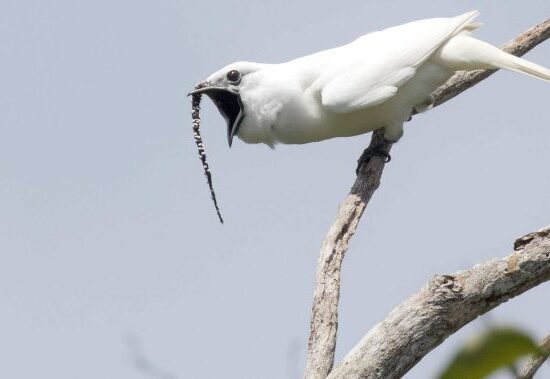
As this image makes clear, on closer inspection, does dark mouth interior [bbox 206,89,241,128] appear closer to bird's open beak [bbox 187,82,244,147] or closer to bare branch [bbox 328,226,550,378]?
bird's open beak [bbox 187,82,244,147]

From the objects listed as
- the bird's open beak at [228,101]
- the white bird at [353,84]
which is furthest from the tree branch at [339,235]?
the bird's open beak at [228,101]

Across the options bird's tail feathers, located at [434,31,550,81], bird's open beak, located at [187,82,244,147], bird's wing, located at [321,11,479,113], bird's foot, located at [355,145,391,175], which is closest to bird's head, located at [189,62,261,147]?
bird's open beak, located at [187,82,244,147]

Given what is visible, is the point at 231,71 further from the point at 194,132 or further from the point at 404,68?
the point at 404,68

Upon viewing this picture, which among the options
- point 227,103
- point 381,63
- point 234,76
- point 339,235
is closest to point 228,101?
point 227,103

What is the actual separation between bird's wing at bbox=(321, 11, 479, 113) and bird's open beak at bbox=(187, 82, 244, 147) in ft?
1.80

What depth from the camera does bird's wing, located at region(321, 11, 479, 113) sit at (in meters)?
4.75

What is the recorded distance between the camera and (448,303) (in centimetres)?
254

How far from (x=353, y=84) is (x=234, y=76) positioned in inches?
29.9

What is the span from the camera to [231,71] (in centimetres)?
504

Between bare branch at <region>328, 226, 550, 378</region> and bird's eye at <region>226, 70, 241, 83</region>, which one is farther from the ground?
bird's eye at <region>226, 70, 241, 83</region>

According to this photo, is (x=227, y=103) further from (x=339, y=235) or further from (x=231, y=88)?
(x=339, y=235)

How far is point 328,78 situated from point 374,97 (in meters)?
0.32

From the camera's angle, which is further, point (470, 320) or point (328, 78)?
point (328, 78)

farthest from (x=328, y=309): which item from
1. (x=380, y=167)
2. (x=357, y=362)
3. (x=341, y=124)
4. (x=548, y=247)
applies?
(x=341, y=124)
